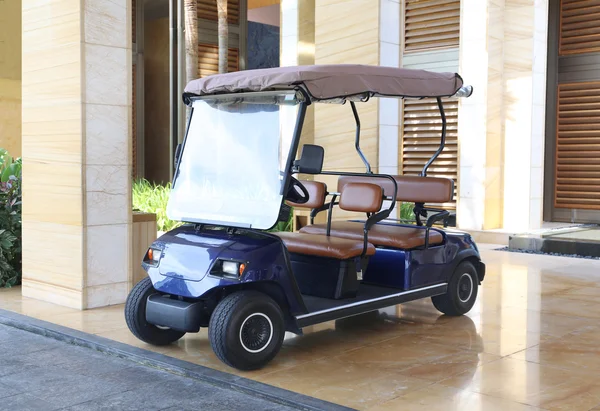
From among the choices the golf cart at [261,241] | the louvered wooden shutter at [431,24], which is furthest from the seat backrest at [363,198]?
the louvered wooden shutter at [431,24]

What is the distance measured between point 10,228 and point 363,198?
154 inches

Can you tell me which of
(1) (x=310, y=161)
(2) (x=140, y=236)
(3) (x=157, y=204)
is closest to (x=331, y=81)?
(1) (x=310, y=161)

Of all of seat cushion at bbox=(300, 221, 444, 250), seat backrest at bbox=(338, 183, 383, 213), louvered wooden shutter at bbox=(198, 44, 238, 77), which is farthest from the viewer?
louvered wooden shutter at bbox=(198, 44, 238, 77)

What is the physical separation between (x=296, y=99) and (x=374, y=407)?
2.03 m

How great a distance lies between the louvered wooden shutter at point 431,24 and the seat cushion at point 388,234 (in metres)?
6.20

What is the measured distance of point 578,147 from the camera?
43.0 ft

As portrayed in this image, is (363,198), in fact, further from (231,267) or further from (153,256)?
(153,256)

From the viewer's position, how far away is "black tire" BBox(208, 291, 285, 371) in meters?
4.66

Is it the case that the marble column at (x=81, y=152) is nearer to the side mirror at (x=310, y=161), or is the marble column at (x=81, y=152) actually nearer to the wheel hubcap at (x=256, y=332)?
the wheel hubcap at (x=256, y=332)

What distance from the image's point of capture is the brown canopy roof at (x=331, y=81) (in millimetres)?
5027

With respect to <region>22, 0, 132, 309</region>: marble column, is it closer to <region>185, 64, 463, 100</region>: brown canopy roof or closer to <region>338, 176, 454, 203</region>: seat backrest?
<region>185, 64, 463, 100</region>: brown canopy roof

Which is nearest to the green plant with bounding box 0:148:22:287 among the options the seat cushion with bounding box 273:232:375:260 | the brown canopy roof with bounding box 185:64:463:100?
the brown canopy roof with bounding box 185:64:463:100

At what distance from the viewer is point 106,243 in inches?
262

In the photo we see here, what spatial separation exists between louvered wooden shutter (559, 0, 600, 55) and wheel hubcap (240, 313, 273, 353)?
9913mm
